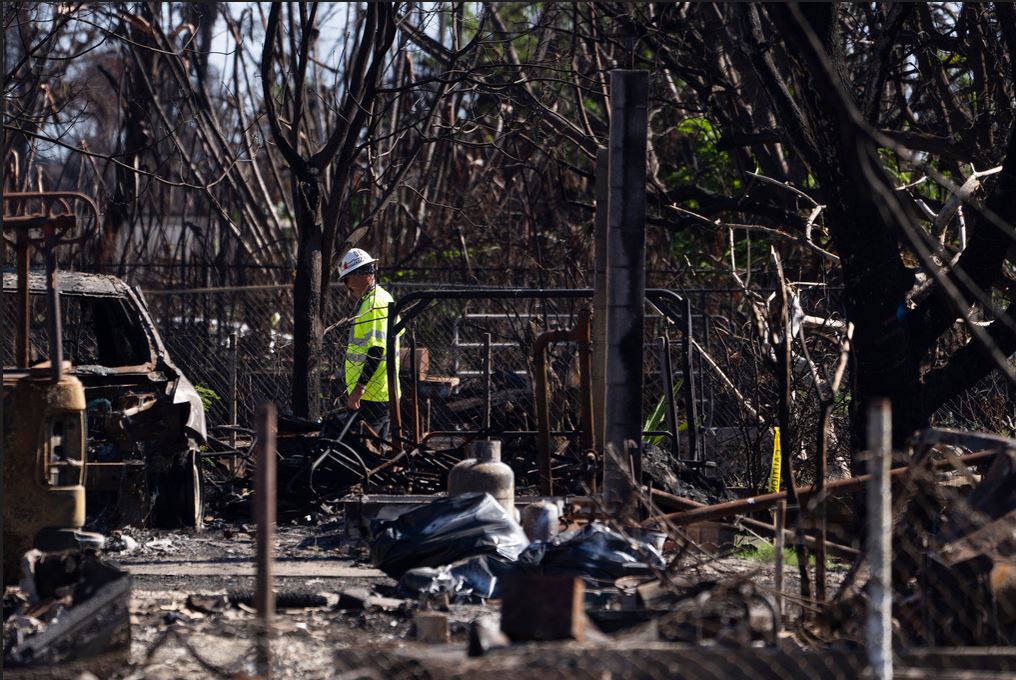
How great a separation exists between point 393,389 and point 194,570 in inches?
109

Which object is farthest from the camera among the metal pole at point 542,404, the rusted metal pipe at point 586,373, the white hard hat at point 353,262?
the white hard hat at point 353,262

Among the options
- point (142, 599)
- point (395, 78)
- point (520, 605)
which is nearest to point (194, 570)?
point (142, 599)

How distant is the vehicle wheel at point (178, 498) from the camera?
870 centimetres

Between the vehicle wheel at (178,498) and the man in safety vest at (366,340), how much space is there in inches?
72.6

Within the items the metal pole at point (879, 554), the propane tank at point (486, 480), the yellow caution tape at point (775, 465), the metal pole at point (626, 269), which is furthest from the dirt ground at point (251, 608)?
the yellow caution tape at point (775, 465)

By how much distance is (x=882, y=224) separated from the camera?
8125mm

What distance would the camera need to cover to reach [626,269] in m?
7.05

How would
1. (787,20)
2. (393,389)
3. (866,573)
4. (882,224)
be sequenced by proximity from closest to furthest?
(787,20)
(866,573)
(882,224)
(393,389)

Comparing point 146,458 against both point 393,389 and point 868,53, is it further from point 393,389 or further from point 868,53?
point 868,53

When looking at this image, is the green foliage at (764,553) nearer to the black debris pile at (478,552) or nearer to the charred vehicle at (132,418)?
the black debris pile at (478,552)

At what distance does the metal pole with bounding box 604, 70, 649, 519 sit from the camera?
7051 millimetres

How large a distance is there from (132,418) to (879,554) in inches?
241

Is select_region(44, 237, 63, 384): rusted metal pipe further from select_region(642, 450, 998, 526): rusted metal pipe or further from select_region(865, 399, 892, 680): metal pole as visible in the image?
select_region(865, 399, 892, 680): metal pole

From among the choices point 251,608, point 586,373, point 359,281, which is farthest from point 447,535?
point 359,281
